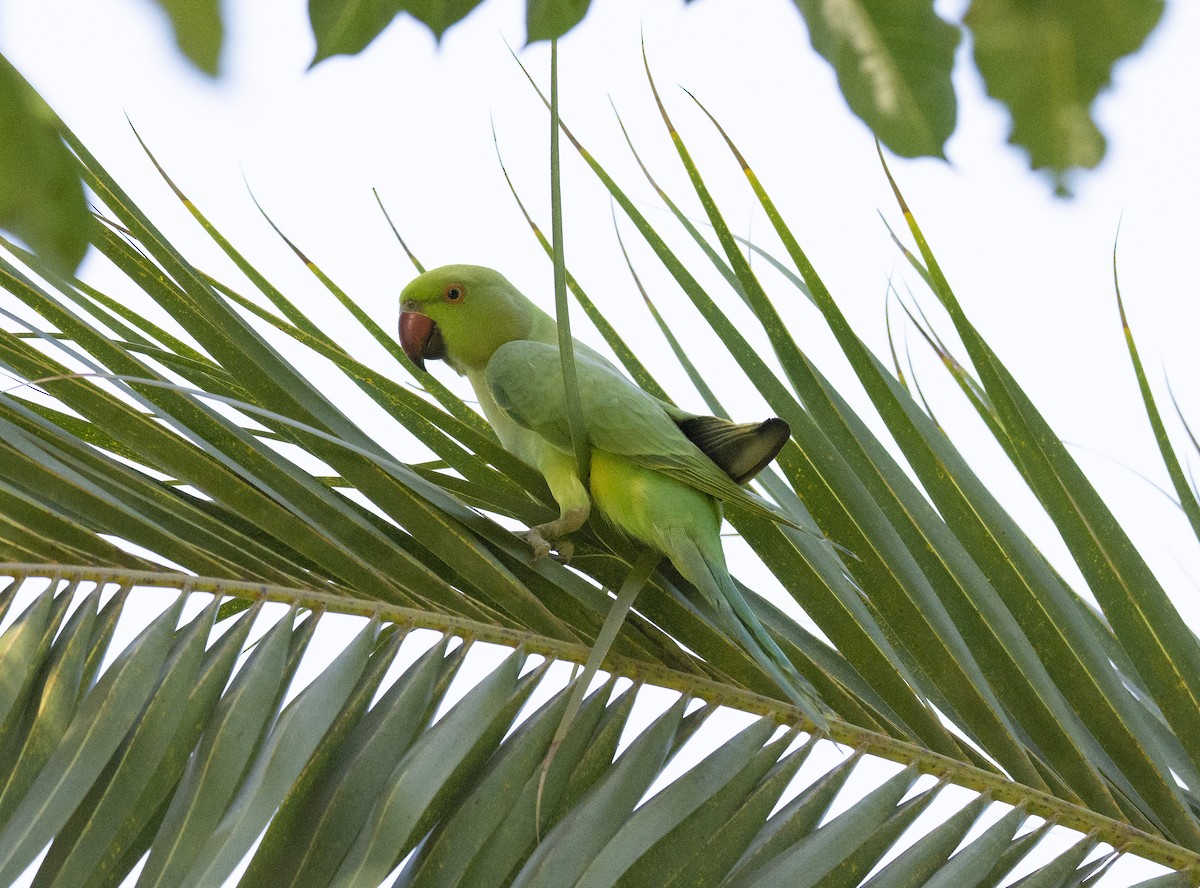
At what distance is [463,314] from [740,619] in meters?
0.80

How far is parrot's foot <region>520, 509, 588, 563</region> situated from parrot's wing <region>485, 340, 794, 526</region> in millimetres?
112

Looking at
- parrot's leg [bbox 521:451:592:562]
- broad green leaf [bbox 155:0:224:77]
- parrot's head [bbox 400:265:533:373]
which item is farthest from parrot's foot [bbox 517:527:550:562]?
broad green leaf [bbox 155:0:224:77]

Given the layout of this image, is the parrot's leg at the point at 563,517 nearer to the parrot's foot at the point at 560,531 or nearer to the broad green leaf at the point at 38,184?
the parrot's foot at the point at 560,531

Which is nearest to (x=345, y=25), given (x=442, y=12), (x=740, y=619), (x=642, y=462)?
(x=442, y=12)

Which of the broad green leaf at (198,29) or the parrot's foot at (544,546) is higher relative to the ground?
the parrot's foot at (544,546)

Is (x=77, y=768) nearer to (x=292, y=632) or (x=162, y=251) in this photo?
(x=292, y=632)

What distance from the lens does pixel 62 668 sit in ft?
3.08

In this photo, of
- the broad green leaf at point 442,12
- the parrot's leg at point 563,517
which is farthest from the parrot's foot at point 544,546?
the broad green leaf at point 442,12

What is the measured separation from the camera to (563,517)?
3.82 ft

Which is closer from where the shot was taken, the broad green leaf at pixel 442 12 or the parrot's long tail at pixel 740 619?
the broad green leaf at pixel 442 12

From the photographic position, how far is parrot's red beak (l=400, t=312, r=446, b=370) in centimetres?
168

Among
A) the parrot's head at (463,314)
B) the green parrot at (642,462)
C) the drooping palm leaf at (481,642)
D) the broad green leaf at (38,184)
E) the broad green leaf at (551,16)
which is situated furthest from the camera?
the parrot's head at (463,314)

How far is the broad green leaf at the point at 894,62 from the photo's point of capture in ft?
1.19

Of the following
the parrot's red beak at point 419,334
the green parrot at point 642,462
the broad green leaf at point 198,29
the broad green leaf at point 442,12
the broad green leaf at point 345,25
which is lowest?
the broad green leaf at point 198,29
